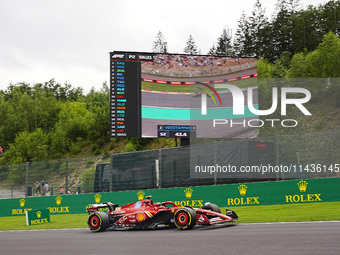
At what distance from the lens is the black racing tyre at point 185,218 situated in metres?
10.9

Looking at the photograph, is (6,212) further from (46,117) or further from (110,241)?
(46,117)

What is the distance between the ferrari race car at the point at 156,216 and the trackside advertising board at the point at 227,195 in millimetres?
5443

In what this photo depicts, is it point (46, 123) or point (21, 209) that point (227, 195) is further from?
point (46, 123)

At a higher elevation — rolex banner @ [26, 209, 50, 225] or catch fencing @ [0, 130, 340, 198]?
catch fencing @ [0, 130, 340, 198]

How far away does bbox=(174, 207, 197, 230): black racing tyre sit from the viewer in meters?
10.9

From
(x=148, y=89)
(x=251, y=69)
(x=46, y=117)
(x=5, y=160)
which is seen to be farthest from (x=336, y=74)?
(x=46, y=117)

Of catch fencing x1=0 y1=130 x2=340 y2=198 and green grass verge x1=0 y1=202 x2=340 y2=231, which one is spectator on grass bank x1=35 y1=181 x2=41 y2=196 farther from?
green grass verge x1=0 y1=202 x2=340 y2=231

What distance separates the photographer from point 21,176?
24812mm

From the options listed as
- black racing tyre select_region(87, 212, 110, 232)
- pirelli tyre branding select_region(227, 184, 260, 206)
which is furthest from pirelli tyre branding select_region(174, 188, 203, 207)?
black racing tyre select_region(87, 212, 110, 232)

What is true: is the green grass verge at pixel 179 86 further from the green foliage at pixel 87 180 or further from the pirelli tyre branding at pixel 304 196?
the pirelli tyre branding at pixel 304 196

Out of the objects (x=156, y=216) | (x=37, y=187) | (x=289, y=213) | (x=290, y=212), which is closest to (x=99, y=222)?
(x=156, y=216)

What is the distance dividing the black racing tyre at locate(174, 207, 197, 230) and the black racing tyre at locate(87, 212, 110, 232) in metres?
2.08

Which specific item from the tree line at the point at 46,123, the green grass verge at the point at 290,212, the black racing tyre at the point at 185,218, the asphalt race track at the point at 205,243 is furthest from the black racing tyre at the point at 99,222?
the tree line at the point at 46,123

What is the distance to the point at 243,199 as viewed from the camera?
703 inches
